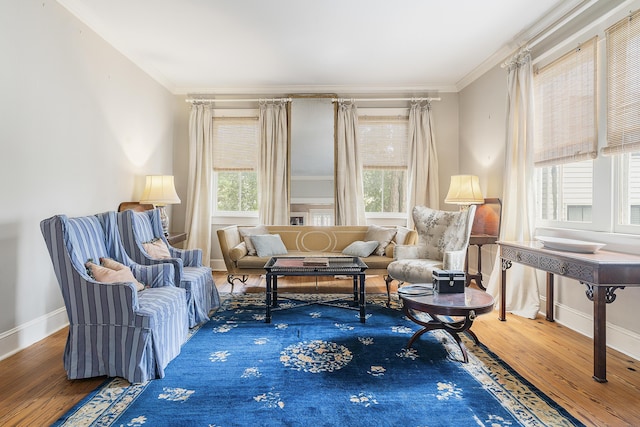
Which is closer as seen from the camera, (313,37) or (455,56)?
(313,37)

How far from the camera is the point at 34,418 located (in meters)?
1.71

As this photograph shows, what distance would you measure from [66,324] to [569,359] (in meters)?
4.02

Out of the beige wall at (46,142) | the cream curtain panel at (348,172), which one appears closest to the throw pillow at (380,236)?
the cream curtain panel at (348,172)

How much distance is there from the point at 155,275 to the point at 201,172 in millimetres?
2993

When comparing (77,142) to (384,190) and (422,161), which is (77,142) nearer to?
(384,190)

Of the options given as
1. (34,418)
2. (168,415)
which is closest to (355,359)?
(168,415)

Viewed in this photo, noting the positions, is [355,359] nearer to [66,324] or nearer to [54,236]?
[54,236]

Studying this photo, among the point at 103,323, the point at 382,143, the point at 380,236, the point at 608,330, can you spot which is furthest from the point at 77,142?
the point at 608,330

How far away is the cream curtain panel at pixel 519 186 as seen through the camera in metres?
3.39

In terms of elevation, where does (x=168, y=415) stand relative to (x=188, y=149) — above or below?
below

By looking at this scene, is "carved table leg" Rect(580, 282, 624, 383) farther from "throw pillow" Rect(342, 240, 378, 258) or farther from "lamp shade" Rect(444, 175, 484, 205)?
"throw pillow" Rect(342, 240, 378, 258)

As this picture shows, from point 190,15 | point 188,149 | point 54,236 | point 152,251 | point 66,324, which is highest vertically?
point 190,15

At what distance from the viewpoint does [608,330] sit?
8.72 ft

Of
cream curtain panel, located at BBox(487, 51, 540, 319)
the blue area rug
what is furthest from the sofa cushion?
cream curtain panel, located at BBox(487, 51, 540, 319)
